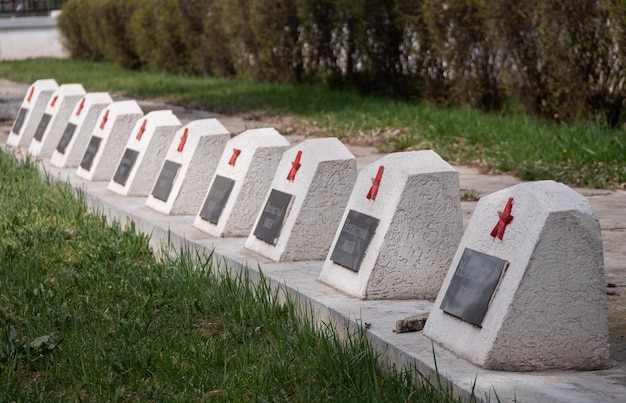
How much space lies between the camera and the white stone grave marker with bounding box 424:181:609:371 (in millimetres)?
3600

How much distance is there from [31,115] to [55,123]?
895mm

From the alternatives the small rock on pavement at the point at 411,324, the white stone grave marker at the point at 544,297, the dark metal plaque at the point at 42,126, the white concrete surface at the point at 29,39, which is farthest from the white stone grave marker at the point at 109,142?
the white concrete surface at the point at 29,39

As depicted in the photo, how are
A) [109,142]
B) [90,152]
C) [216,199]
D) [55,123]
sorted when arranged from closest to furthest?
[216,199], [109,142], [90,152], [55,123]

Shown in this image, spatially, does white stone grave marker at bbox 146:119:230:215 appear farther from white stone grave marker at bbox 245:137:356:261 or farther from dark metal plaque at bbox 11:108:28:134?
dark metal plaque at bbox 11:108:28:134

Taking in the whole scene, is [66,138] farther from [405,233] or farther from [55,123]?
[405,233]

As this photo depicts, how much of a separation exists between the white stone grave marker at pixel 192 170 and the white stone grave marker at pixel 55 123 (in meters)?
2.96

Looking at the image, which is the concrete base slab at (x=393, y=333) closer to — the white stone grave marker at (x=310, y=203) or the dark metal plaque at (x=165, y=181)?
the white stone grave marker at (x=310, y=203)

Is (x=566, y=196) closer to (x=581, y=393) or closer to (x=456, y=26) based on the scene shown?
(x=581, y=393)

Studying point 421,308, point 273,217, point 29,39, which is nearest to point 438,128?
point 273,217

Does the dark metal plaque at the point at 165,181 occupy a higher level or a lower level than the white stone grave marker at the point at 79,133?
higher

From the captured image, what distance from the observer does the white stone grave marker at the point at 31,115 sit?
10.2 m

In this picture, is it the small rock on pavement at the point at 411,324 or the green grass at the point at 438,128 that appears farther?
the green grass at the point at 438,128

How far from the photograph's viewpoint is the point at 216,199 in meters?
6.00

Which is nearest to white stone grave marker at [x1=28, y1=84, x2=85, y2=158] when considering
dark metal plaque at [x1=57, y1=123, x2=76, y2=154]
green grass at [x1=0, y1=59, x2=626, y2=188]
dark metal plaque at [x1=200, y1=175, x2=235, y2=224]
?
dark metal plaque at [x1=57, y1=123, x2=76, y2=154]
